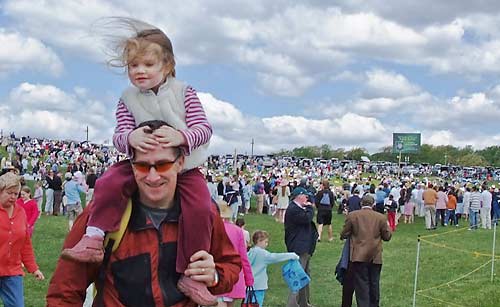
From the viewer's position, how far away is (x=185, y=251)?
3.31 m

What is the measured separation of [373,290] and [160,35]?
9.50m

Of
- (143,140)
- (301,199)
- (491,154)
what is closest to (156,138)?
(143,140)

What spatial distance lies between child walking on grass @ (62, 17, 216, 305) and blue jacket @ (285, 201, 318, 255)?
8880mm

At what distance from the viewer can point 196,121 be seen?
336 cm

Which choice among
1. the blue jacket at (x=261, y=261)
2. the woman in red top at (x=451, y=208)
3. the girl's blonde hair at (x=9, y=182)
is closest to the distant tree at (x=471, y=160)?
the woman in red top at (x=451, y=208)

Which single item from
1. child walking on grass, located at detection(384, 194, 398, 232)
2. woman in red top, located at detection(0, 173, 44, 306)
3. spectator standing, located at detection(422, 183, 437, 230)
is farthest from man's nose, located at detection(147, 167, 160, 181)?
spectator standing, located at detection(422, 183, 437, 230)

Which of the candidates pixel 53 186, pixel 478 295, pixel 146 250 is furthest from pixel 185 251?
pixel 53 186

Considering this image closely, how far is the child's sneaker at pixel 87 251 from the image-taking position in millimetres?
3164

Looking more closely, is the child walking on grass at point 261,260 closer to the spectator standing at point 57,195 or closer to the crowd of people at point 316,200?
the crowd of people at point 316,200

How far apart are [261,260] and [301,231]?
7.84 feet

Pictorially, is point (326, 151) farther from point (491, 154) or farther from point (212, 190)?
point (212, 190)

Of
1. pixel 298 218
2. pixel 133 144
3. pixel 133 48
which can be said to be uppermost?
pixel 133 48

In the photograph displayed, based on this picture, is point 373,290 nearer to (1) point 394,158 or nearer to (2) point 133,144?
(2) point 133,144

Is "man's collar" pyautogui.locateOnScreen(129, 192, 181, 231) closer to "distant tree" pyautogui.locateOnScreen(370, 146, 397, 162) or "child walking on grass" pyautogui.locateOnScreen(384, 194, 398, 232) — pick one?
"child walking on grass" pyautogui.locateOnScreen(384, 194, 398, 232)
